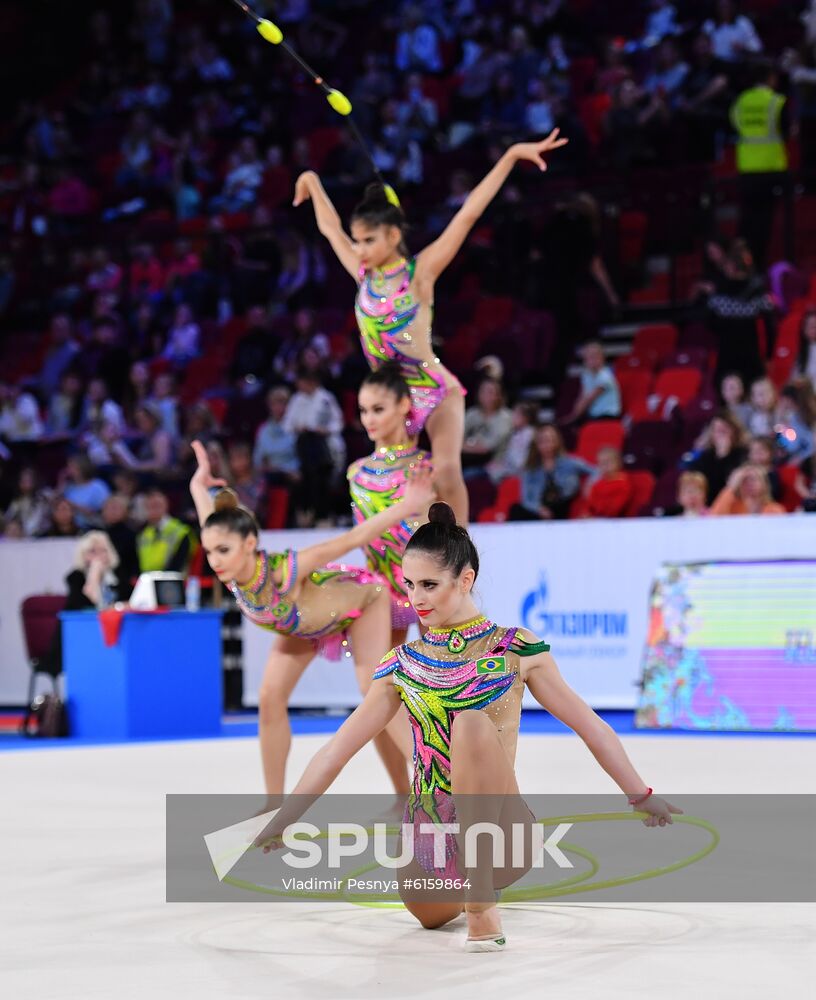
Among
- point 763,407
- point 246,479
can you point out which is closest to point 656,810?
point 763,407

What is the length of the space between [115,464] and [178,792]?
6749mm

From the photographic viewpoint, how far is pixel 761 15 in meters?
12.8

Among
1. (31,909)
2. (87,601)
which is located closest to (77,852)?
(31,909)

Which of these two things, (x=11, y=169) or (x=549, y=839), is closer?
(x=549, y=839)

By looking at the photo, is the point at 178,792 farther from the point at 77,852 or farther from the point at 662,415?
the point at 662,415

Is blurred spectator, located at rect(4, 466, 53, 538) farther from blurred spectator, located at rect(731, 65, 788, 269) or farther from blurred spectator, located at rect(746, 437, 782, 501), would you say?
blurred spectator, located at rect(731, 65, 788, 269)

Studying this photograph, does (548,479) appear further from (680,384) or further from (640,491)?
(680,384)

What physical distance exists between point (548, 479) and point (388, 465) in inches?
188

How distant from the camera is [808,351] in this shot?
9.57 metres

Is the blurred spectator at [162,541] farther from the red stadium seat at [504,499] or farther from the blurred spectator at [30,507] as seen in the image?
the red stadium seat at [504,499]

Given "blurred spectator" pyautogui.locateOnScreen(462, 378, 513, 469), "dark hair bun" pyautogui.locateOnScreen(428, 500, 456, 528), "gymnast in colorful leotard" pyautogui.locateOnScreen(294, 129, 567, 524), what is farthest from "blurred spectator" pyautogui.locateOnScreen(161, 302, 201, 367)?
"dark hair bun" pyautogui.locateOnScreen(428, 500, 456, 528)

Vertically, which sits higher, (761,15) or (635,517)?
(761,15)

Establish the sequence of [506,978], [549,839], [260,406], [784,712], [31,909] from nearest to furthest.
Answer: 1. [506,978]
2. [31,909]
3. [549,839]
4. [784,712]
5. [260,406]

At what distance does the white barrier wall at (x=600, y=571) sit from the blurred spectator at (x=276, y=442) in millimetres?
1709
